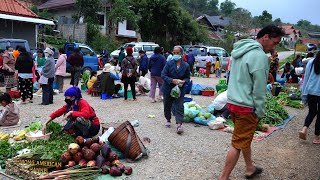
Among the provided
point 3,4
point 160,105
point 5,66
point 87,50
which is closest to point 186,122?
point 160,105

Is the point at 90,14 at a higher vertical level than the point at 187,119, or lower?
higher

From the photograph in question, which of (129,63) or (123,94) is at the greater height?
(129,63)

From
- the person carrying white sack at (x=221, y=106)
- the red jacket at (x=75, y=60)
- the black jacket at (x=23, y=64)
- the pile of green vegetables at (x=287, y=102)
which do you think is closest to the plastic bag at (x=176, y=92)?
the person carrying white sack at (x=221, y=106)

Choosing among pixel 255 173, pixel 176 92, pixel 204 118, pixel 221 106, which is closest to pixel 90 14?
pixel 221 106

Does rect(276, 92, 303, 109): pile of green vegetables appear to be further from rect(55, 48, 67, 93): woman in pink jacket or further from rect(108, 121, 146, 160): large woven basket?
rect(55, 48, 67, 93): woman in pink jacket

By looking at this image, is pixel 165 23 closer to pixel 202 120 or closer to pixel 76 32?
pixel 76 32

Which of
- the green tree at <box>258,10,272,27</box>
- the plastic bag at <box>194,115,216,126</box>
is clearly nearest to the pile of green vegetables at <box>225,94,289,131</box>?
the plastic bag at <box>194,115,216,126</box>

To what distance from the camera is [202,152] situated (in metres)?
5.72

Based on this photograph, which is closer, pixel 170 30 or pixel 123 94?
pixel 123 94

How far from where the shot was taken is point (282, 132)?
7430 millimetres

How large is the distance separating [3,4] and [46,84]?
1310 cm

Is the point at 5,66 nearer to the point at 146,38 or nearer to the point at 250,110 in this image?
the point at 250,110

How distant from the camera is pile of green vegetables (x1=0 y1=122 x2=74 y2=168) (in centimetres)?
462

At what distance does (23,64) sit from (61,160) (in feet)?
17.9
